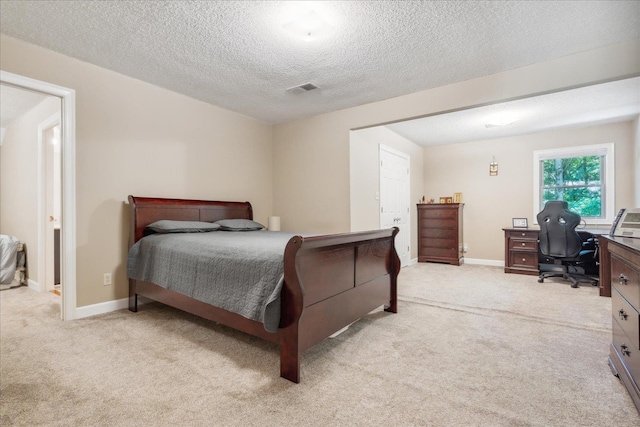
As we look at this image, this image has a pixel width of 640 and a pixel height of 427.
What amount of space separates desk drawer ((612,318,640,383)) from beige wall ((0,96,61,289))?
525 cm

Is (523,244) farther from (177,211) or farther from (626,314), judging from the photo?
(177,211)

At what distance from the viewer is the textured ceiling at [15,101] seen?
137 inches

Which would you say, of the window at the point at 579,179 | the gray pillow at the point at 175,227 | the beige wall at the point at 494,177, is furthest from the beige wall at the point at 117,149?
the window at the point at 579,179

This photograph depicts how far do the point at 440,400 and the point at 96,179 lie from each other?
3.34m

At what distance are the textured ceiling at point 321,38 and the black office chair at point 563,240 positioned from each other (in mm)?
2353

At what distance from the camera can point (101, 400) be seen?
1600mm

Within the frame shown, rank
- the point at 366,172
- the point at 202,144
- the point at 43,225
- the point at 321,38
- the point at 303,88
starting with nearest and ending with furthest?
the point at 321,38 → the point at 303,88 → the point at 43,225 → the point at 202,144 → the point at 366,172

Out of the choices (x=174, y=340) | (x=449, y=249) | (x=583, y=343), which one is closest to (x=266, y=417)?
(x=174, y=340)

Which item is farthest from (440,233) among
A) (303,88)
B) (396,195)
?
(303,88)

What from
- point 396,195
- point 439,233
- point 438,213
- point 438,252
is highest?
point 396,195

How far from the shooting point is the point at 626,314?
160 centimetres

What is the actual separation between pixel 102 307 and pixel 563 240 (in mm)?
5610

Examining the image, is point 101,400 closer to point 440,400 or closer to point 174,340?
point 174,340

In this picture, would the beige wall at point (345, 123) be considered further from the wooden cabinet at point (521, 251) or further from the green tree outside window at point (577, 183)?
the green tree outside window at point (577, 183)
